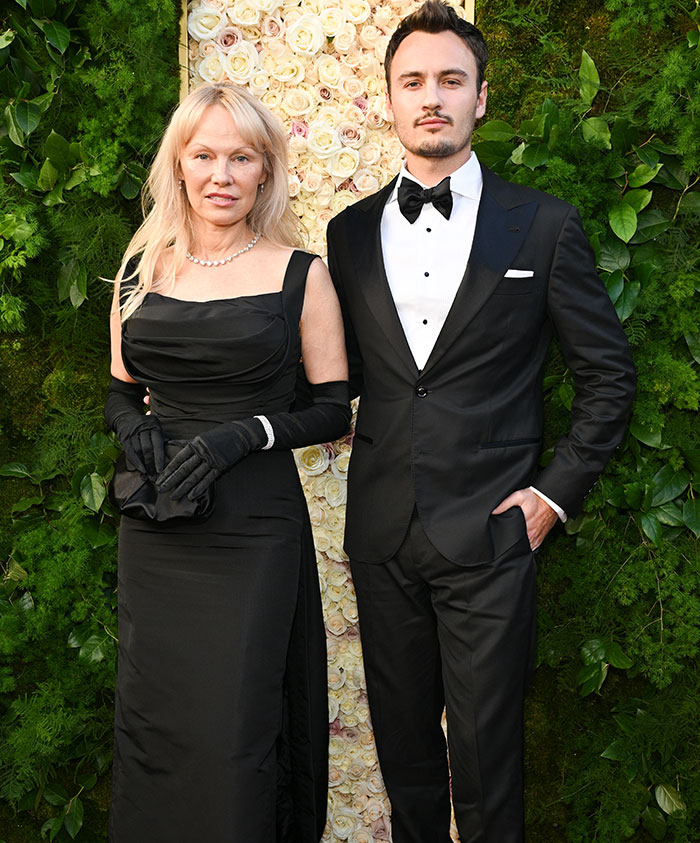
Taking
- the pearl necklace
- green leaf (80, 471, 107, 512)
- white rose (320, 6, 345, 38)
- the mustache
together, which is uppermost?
white rose (320, 6, 345, 38)

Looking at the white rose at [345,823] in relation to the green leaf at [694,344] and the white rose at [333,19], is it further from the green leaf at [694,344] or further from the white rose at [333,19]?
the white rose at [333,19]

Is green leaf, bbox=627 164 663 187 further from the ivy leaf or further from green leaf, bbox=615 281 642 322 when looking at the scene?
the ivy leaf

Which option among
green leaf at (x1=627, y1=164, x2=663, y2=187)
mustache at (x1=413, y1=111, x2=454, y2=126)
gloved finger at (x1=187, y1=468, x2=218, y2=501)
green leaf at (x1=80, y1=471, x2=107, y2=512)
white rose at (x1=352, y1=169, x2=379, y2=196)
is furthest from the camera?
white rose at (x1=352, y1=169, x2=379, y2=196)

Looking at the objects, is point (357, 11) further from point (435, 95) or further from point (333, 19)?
point (435, 95)

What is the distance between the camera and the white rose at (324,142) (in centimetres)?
265

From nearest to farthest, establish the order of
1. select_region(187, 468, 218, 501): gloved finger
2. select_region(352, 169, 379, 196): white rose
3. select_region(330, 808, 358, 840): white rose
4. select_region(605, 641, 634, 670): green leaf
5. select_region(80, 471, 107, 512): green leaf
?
select_region(187, 468, 218, 501): gloved finger → select_region(605, 641, 634, 670): green leaf → select_region(80, 471, 107, 512): green leaf → select_region(352, 169, 379, 196): white rose → select_region(330, 808, 358, 840): white rose

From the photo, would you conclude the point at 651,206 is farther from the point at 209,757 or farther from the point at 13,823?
the point at 13,823

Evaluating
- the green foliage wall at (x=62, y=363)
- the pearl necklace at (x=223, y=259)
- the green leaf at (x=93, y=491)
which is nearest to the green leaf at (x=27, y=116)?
the green foliage wall at (x=62, y=363)

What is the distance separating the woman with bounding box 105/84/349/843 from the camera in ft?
6.66

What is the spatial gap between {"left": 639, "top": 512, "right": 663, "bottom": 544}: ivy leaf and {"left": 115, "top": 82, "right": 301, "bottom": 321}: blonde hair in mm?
1221

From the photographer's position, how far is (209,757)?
79.6 inches

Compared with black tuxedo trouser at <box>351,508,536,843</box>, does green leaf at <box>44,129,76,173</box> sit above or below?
above

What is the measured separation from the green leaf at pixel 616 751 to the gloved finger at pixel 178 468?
57.7 inches

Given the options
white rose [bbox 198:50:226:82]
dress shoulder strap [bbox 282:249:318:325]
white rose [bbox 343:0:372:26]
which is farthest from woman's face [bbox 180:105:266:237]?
white rose [bbox 343:0:372:26]
